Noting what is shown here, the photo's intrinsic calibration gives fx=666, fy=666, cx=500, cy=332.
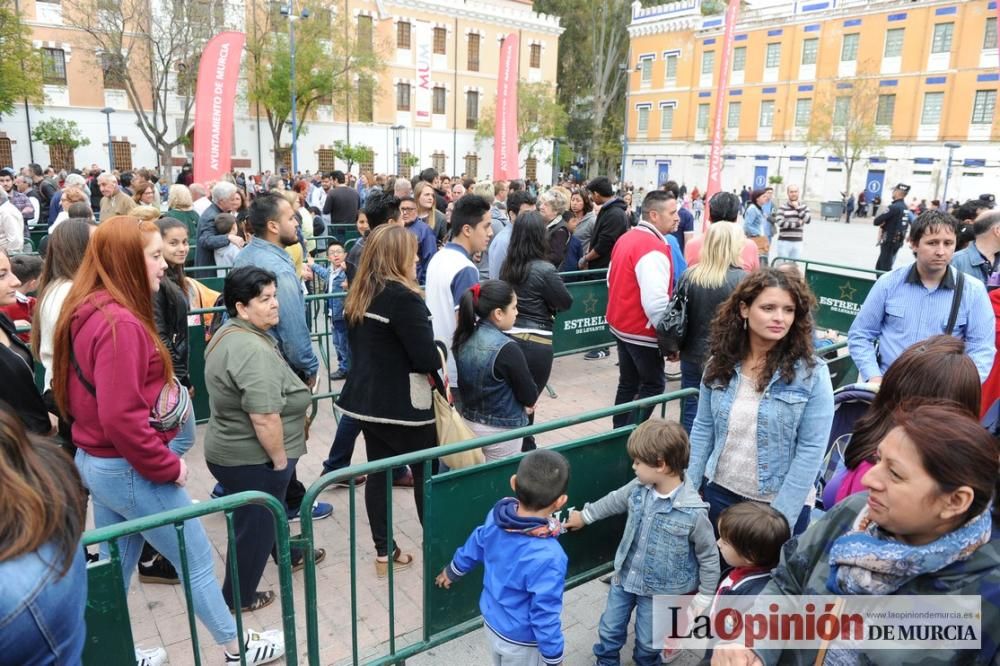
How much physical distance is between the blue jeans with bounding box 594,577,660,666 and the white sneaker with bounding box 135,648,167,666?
79.6 inches

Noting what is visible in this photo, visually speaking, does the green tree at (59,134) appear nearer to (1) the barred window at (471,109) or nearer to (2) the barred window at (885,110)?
(1) the barred window at (471,109)

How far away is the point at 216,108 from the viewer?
10.4 m

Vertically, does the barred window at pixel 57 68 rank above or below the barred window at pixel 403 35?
below

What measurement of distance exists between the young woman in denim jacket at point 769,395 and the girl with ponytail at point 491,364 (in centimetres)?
99

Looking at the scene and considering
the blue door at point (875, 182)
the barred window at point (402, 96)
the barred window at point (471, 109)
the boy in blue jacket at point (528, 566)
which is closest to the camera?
the boy in blue jacket at point (528, 566)

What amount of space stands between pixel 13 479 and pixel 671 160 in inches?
2160

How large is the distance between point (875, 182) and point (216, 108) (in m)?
42.7

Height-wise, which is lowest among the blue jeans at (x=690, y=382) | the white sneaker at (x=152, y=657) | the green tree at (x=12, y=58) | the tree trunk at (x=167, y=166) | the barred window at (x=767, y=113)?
the white sneaker at (x=152, y=657)

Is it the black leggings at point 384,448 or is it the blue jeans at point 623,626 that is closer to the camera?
the blue jeans at point 623,626

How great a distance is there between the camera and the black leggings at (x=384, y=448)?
3.52 m

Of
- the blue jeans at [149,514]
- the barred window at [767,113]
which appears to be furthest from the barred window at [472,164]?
the blue jeans at [149,514]

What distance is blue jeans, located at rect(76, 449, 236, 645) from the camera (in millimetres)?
2574

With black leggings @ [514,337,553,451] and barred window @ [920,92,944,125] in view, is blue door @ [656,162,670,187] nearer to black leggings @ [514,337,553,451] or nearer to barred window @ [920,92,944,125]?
barred window @ [920,92,944,125]

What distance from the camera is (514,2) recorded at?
4494 cm
